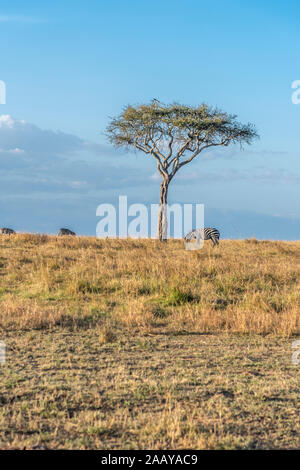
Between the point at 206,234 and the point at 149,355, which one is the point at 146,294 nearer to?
the point at 149,355

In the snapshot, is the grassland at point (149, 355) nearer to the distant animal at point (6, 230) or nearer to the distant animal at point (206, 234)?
the distant animal at point (206, 234)

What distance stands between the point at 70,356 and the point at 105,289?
467 cm

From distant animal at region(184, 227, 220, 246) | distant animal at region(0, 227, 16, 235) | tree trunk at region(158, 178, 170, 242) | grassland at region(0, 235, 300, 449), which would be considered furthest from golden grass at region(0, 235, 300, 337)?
tree trunk at region(158, 178, 170, 242)

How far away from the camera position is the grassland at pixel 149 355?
4.64 metres

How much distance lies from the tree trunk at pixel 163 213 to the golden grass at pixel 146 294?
13.2 m

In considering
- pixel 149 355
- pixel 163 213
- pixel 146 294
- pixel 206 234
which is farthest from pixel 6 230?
pixel 149 355

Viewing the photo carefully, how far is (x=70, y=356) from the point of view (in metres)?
7.25

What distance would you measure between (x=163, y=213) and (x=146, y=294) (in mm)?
19062

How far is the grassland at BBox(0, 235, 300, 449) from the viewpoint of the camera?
15.2 ft

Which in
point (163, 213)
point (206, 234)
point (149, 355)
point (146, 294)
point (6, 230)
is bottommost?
point (149, 355)

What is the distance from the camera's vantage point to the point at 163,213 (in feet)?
100.0

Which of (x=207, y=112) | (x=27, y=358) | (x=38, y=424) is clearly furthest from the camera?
(x=207, y=112)

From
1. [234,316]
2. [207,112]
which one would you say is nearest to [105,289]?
[234,316]
